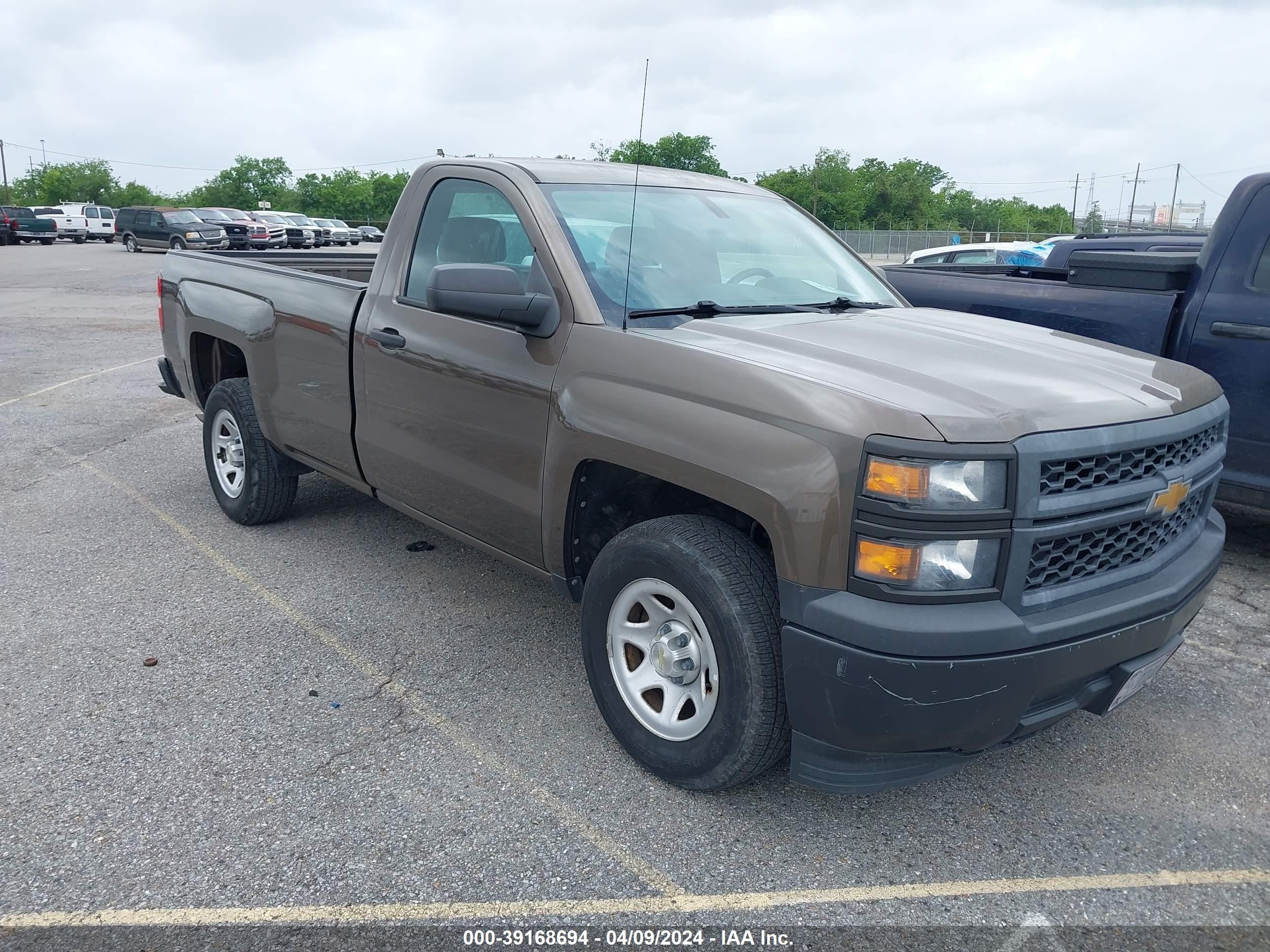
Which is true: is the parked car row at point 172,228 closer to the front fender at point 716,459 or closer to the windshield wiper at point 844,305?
the windshield wiper at point 844,305

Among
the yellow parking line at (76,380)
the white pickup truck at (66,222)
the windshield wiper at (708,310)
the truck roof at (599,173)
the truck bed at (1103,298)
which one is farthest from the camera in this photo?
the white pickup truck at (66,222)

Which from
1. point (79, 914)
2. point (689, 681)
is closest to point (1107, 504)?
point (689, 681)

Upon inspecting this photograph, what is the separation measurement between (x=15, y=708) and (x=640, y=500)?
2346 millimetres

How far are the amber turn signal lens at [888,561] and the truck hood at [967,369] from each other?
0.99 ft

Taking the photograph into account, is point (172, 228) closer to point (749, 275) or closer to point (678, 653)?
point (749, 275)

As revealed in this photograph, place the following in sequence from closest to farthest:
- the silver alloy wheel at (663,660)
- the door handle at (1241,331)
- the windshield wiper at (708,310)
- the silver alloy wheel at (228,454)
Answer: the silver alloy wheel at (663,660) → the windshield wiper at (708,310) → the door handle at (1241,331) → the silver alloy wheel at (228,454)

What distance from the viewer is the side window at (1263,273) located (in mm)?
5035

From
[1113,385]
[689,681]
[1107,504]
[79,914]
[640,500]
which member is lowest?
[79,914]

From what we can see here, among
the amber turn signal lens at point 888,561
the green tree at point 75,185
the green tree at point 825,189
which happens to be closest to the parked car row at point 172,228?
the green tree at point 825,189

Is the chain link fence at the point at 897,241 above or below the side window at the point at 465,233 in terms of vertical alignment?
above

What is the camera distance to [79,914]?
260cm

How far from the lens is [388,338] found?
164 inches

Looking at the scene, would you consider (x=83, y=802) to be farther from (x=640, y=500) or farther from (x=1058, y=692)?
(x=1058, y=692)

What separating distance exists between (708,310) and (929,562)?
4.44 feet
